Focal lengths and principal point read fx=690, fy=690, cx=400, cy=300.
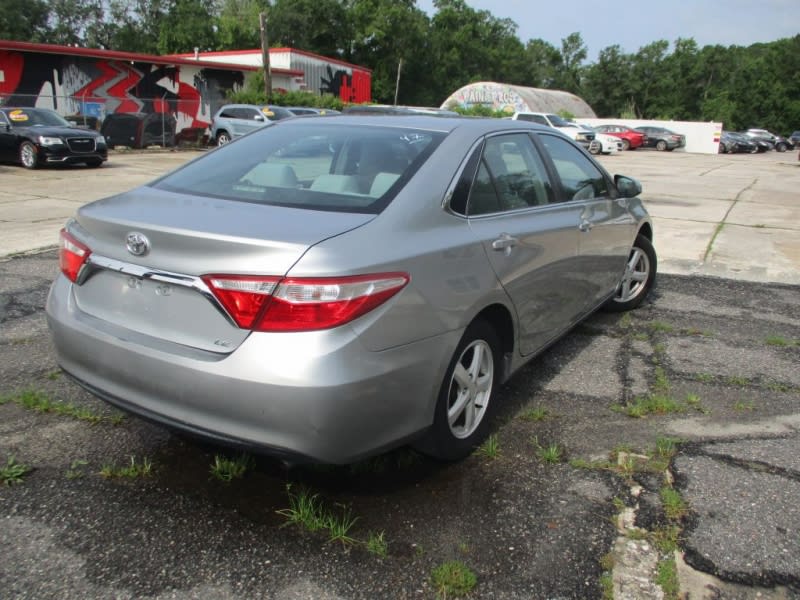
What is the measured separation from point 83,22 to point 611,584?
266 feet

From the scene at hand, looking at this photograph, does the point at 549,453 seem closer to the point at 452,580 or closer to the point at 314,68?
the point at 452,580

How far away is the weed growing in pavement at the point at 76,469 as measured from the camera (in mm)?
2976

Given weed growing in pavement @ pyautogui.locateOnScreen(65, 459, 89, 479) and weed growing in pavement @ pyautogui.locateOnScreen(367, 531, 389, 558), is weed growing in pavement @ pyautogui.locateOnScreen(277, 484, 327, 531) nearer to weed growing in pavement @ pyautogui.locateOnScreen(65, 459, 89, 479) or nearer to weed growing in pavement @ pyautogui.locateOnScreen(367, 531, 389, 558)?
weed growing in pavement @ pyautogui.locateOnScreen(367, 531, 389, 558)

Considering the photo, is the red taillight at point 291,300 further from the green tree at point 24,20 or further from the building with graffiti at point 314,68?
the green tree at point 24,20

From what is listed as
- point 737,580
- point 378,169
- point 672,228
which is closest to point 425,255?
point 378,169

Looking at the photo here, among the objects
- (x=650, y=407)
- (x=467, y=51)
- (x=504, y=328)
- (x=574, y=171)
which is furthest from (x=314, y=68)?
(x=467, y=51)

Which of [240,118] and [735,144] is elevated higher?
[240,118]

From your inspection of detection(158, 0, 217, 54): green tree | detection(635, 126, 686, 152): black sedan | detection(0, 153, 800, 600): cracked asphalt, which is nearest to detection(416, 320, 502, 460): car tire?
detection(0, 153, 800, 600): cracked asphalt

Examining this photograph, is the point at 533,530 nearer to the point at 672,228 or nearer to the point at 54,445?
the point at 54,445

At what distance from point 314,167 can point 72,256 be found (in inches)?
44.9

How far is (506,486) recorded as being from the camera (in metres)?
3.02

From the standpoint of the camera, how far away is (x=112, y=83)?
2858 cm

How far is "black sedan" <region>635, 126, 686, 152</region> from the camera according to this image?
4597cm

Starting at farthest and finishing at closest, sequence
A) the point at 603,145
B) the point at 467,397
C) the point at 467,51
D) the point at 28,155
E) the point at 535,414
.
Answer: the point at 467,51 → the point at 603,145 → the point at 28,155 → the point at 535,414 → the point at 467,397
